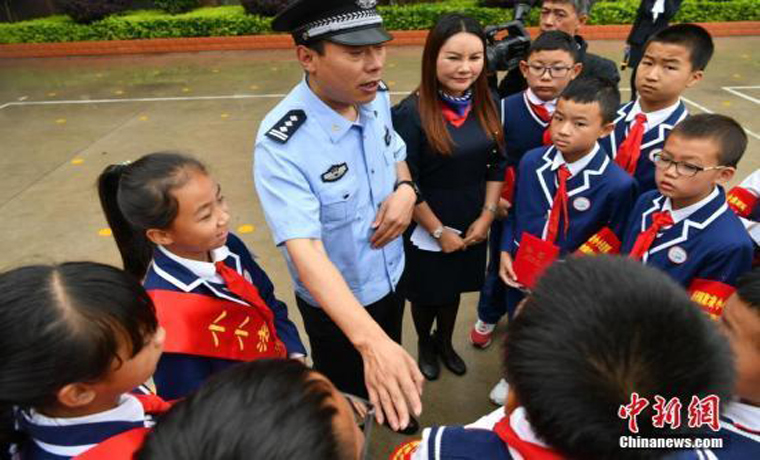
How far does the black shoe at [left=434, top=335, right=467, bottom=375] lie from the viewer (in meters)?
2.40

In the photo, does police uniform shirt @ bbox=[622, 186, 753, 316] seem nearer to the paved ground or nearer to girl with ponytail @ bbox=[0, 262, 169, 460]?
the paved ground

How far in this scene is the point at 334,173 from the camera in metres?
1.45

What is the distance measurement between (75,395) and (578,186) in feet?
5.31

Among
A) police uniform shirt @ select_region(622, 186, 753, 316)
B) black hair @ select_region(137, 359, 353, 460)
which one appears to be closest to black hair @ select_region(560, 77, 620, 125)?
police uniform shirt @ select_region(622, 186, 753, 316)

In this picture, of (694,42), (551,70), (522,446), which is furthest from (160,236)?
(694,42)

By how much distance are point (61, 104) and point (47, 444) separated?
7.14 metres

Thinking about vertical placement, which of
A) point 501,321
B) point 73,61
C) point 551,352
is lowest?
point 501,321

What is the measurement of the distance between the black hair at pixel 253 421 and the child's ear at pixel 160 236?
71 centimetres

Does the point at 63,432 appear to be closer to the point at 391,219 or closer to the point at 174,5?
the point at 391,219

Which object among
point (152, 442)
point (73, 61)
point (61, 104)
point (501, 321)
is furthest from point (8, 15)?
point (152, 442)

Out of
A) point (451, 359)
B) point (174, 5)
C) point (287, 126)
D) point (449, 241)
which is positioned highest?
point (174, 5)

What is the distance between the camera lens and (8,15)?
11.2m

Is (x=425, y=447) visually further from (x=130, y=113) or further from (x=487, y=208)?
(x=130, y=113)

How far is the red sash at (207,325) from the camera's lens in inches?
48.9
